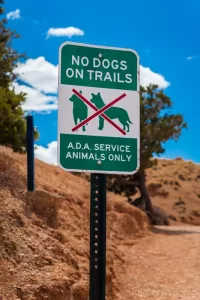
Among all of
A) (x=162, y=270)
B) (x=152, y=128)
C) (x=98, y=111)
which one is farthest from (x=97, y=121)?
(x=152, y=128)

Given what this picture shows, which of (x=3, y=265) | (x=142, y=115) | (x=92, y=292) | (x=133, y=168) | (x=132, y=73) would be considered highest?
(x=142, y=115)

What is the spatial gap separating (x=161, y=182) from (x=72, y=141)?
165ft

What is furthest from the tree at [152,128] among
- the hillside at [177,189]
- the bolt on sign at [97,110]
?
the bolt on sign at [97,110]

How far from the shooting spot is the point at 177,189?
53.3 meters

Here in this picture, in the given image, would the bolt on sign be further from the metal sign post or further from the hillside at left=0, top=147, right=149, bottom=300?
the hillside at left=0, top=147, right=149, bottom=300

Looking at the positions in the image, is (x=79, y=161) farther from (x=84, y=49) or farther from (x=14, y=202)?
(x=14, y=202)

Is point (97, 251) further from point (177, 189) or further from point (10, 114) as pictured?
point (177, 189)

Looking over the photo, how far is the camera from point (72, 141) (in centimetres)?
456

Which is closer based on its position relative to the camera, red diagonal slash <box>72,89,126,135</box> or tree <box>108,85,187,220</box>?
red diagonal slash <box>72,89,126,135</box>

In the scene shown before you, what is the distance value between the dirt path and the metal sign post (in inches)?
341

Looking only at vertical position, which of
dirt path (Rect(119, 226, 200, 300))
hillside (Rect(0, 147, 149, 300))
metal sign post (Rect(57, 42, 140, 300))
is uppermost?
metal sign post (Rect(57, 42, 140, 300))

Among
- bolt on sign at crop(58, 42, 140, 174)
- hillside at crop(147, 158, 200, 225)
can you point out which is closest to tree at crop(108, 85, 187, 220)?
hillside at crop(147, 158, 200, 225)

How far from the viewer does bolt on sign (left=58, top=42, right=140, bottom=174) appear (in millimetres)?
4566

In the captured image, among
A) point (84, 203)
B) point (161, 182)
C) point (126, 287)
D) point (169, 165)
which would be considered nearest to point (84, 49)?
point (126, 287)
